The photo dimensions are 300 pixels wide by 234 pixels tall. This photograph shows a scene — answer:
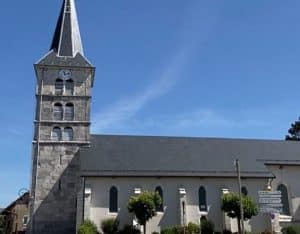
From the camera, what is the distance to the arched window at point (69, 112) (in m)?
40.4

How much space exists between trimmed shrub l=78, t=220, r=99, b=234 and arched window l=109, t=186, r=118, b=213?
8.64ft

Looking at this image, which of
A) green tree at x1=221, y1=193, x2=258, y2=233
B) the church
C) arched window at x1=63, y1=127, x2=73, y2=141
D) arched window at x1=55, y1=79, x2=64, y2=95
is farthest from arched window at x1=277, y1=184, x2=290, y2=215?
arched window at x1=55, y1=79, x2=64, y2=95

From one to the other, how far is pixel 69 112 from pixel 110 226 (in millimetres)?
12021

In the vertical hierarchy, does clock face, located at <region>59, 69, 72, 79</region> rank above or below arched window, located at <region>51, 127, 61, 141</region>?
above

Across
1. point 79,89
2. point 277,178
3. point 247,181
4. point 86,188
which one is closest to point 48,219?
point 86,188

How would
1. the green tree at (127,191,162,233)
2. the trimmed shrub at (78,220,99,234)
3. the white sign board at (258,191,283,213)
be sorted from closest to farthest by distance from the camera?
the white sign board at (258,191,283,213) → the trimmed shrub at (78,220,99,234) → the green tree at (127,191,162,233)

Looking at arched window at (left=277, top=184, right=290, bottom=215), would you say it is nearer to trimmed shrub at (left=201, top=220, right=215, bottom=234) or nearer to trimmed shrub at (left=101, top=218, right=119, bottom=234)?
trimmed shrub at (left=201, top=220, right=215, bottom=234)

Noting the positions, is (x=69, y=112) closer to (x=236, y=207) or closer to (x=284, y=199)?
(x=236, y=207)

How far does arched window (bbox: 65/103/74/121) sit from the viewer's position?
40.4 metres

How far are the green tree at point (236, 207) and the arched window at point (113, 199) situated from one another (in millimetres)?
9661

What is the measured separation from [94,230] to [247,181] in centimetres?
1586

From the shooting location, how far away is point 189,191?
39188 mm

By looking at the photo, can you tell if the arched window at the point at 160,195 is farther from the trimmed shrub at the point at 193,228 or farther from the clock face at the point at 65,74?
the clock face at the point at 65,74

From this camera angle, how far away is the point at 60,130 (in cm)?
3984
